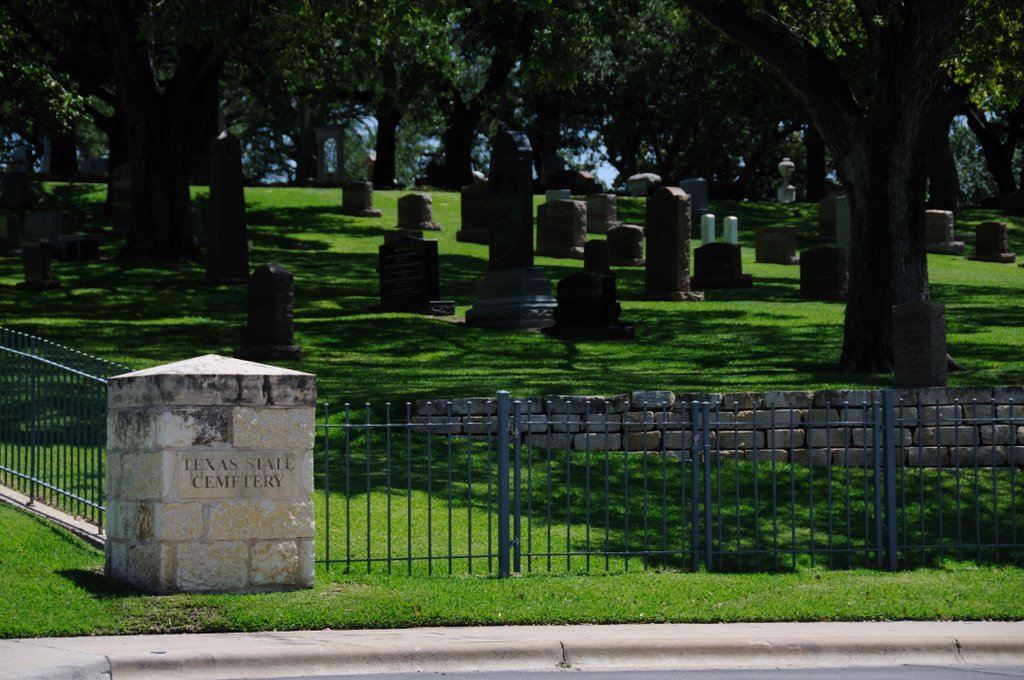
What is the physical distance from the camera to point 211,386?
34.8 feet

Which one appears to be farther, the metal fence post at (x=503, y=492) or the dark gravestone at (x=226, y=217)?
the dark gravestone at (x=226, y=217)

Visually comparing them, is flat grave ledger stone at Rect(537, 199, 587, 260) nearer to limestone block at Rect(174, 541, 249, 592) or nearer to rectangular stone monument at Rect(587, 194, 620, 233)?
rectangular stone monument at Rect(587, 194, 620, 233)

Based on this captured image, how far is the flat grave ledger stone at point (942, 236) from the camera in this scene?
39562 mm

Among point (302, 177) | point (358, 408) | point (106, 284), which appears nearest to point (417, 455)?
point (358, 408)

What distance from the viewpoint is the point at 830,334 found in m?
24.3

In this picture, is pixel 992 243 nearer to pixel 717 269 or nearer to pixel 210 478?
pixel 717 269

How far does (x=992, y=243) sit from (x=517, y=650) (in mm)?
31410

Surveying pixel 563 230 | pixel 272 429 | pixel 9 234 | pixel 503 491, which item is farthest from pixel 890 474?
pixel 9 234

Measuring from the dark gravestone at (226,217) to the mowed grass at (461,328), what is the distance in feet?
1.51

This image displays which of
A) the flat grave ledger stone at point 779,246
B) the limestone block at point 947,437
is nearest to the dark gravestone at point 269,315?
the limestone block at point 947,437

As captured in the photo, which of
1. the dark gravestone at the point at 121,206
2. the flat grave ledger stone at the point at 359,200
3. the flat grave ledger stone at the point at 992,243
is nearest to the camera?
the dark gravestone at the point at 121,206

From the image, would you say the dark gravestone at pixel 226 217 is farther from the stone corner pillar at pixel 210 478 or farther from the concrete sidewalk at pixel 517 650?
the concrete sidewalk at pixel 517 650

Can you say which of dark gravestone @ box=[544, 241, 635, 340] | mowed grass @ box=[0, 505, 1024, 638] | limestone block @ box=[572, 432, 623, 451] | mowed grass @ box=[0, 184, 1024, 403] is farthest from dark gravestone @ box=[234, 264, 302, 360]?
mowed grass @ box=[0, 505, 1024, 638]

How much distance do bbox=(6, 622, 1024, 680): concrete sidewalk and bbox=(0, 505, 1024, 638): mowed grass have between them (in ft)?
0.69
